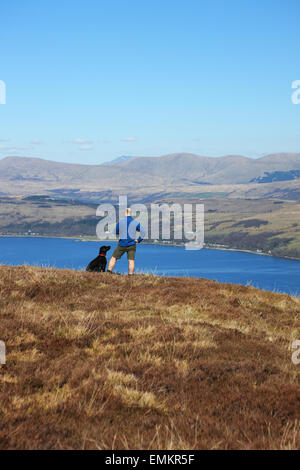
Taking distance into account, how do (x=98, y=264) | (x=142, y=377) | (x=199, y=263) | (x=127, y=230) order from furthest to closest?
(x=199, y=263)
(x=98, y=264)
(x=127, y=230)
(x=142, y=377)

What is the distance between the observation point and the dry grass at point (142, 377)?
4.72 m

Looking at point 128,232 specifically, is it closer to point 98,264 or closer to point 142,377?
point 98,264

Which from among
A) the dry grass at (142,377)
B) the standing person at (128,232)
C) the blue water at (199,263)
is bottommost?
the blue water at (199,263)

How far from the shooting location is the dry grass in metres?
4.72

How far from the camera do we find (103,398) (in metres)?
5.69

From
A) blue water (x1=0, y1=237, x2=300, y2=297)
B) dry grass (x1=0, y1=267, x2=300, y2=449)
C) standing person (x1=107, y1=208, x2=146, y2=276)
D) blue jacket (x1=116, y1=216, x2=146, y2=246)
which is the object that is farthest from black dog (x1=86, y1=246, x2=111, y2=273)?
blue water (x1=0, y1=237, x2=300, y2=297)

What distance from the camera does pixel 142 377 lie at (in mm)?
6445

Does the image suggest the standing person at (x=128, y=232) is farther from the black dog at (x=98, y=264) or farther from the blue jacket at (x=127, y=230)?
the black dog at (x=98, y=264)

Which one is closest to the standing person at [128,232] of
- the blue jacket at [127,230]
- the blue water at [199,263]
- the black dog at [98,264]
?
the blue jacket at [127,230]

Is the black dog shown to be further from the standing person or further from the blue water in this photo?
the blue water

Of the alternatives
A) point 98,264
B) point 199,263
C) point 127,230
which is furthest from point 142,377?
point 199,263

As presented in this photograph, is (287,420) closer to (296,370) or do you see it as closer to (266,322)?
(296,370)

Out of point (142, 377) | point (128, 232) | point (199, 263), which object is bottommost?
point (199, 263)
